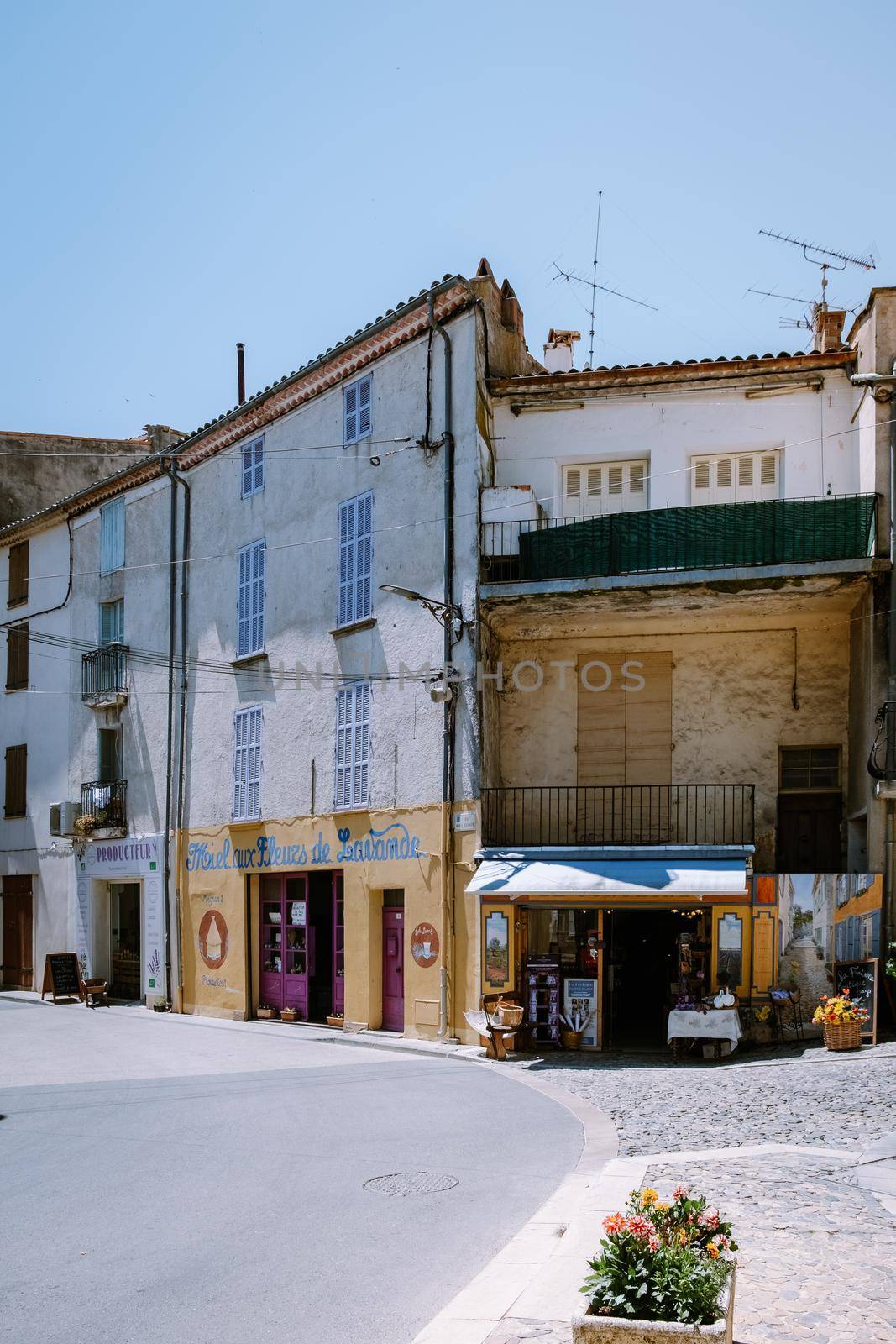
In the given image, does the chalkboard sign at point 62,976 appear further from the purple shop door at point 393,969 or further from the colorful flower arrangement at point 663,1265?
the colorful flower arrangement at point 663,1265

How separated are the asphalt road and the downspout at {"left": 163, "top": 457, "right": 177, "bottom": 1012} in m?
8.48

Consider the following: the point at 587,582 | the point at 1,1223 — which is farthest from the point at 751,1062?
the point at 1,1223

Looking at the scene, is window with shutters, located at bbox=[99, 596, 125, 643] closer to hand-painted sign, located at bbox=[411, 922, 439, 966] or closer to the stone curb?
hand-painted sign, located at bbox=[411, 922, 439, 966]

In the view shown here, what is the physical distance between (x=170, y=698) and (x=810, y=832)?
42.7 feet

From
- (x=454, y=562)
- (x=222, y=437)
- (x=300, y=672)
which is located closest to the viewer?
(x=454, y=562)

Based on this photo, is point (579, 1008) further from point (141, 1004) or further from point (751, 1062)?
point (141, 1004)

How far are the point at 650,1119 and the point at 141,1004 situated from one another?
16220mm

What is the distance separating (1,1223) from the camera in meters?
8.08

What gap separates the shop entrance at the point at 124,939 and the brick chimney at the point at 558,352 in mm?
14110

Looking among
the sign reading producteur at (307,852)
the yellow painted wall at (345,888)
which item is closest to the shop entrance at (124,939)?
the yellow painted wall at (345,888)

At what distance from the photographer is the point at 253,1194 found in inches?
345

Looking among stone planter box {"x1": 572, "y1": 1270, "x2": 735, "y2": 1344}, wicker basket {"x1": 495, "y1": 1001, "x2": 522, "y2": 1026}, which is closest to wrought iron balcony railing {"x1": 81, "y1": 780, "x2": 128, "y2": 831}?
wicker basket {"x1": 495, "y1": 1001, "x2": 522, "y2": 1026}

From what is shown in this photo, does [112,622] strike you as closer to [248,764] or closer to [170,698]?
[170,698]

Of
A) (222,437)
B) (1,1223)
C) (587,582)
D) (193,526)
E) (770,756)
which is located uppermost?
(222,437)
